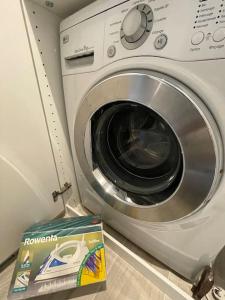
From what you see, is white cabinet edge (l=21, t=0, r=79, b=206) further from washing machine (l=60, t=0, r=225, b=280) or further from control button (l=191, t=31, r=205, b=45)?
control button (l=191, t=31, r=205, b=45)

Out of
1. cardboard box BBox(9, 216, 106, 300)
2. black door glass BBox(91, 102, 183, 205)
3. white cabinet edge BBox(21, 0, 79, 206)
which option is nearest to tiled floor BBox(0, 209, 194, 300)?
cardboard box BBox(9, 216, 106, 300)

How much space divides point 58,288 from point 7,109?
2.27ft

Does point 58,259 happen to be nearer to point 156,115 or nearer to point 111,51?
point 156,115

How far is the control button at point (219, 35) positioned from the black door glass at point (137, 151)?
0.22 meters

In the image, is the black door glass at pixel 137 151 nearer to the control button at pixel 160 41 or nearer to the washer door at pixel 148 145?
the washer door at pixel 148 145

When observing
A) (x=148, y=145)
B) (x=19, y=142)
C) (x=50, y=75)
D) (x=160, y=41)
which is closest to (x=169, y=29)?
(x=160, y=41)

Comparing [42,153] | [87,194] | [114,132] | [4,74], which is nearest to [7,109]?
[4,74]

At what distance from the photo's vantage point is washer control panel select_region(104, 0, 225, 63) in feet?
1.14

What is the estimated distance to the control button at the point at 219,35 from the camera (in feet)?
1.11

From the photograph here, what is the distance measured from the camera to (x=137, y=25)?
44 cm

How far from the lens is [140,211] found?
24.5 inches

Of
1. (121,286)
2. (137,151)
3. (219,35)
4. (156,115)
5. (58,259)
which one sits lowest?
(121,286)

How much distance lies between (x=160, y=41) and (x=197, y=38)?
9 cm

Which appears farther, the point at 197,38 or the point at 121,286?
the point at 121,286
